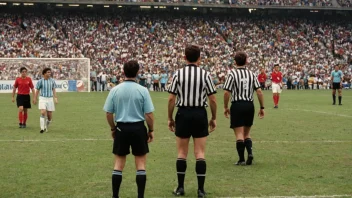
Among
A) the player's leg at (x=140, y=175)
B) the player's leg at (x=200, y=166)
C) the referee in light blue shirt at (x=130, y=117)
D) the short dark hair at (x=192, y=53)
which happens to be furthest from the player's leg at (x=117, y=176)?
the short dark hair at (x=192, y=53)

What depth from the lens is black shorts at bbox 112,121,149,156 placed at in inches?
325

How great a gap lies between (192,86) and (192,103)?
251 millimetres

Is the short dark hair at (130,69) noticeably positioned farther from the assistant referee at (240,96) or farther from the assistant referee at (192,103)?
the assistant referee at (240,96)

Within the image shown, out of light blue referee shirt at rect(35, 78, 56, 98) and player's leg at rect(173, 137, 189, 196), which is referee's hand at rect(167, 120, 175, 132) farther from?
light blue referee shirt at rect(35, 78, 56, 98)

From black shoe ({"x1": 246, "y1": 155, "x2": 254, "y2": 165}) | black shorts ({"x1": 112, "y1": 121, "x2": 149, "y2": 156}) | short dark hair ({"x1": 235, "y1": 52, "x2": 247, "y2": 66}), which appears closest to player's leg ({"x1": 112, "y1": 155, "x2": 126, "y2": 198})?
black shorts ({"x1": 112, "y1": 121, "x2": 149, "y2": 156})

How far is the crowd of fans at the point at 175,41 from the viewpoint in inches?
2233

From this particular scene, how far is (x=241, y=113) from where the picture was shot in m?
11.7

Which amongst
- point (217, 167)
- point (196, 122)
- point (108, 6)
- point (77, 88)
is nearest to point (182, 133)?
point (196, 122)

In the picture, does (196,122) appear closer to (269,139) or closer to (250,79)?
(250,79)

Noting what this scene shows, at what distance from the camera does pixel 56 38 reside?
2266 inches

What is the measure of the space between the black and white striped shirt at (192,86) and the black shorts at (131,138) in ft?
3.30

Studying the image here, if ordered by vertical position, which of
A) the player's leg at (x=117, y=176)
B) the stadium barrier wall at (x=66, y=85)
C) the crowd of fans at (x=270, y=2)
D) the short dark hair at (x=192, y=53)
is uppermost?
the crowd of fans at (x=270, y=2)

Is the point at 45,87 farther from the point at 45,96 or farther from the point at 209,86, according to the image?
the point at 209,86

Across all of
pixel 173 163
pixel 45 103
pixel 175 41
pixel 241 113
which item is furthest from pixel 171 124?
pixel 175 41
